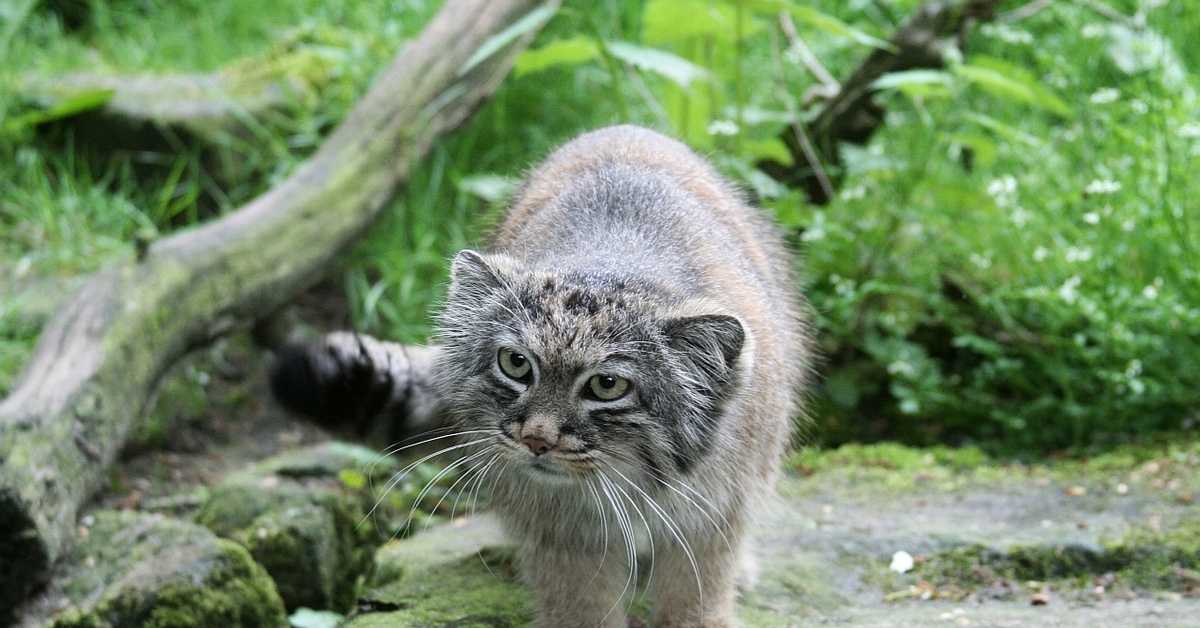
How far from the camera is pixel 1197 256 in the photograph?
5.17 metres

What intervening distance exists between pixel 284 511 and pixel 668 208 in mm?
2379

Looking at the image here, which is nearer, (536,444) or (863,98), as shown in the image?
(536,444)

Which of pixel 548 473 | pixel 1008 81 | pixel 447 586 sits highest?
pixel 1008 81

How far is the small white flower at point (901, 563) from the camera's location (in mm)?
4461

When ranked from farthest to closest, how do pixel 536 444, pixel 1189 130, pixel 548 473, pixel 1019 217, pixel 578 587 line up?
pixel 1019 217, pixel 1189 130, pixel 578 587, pixel 548 473, pixel 536 444

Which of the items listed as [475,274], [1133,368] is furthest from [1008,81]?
[475,274]

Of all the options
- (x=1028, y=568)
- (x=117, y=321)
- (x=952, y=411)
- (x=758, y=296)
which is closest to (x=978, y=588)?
(x=1028, y=568)

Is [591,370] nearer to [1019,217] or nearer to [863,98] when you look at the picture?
[1019,217]

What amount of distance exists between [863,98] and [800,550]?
3.14 metres

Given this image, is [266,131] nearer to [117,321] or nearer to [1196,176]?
[117,321]

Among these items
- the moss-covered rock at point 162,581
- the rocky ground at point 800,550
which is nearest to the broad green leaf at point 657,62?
the rocky ground at point 800,550

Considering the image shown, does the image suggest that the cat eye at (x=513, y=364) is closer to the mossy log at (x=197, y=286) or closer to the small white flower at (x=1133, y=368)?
the mossy log at (x=197, y=286)

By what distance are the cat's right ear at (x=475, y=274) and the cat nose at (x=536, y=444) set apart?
0.54 m

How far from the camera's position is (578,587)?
3.82m
